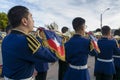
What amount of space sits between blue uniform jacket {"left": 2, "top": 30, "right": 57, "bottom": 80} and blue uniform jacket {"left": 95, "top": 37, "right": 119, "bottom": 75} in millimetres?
3758

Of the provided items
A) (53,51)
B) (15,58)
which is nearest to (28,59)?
(15,58)

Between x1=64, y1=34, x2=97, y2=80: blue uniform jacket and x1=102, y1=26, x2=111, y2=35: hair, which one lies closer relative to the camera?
x1=64, y1=34, x2=97, y2=80: blue uniform jacket

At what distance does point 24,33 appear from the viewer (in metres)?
3.79

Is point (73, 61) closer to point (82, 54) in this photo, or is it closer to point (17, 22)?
point (82, 54)

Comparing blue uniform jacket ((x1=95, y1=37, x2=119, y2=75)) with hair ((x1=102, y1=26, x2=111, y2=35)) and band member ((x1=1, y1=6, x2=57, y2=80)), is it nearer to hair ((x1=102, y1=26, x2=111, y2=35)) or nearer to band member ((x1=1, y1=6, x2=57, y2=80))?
hair ((x1=102, y1=26, x2=111, y2=35))

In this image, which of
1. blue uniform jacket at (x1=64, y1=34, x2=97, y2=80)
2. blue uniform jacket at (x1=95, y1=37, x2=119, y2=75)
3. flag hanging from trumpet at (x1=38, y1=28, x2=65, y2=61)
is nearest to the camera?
flag hanging from trumpet at (x1=38, y1=28, x2=65, y2=61)

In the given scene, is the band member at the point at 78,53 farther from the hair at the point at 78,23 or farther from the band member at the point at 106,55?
the band member at the point at 106,55

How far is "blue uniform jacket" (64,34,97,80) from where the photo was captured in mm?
5789

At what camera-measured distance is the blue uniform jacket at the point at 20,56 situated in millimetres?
3721

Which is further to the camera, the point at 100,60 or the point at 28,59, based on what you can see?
the point at 100,60

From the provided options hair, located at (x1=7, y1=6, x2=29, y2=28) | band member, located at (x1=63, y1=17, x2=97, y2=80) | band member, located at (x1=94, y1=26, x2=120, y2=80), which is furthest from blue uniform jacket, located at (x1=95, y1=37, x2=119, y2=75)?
hair, located at (x1=7, y1=6, x2=29, y2=28)

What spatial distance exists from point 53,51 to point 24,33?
0.53m

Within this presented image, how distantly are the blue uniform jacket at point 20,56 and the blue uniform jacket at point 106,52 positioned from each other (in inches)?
148

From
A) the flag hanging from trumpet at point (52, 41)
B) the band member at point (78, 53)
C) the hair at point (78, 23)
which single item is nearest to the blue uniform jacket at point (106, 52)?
the band member at point (78, 53)
